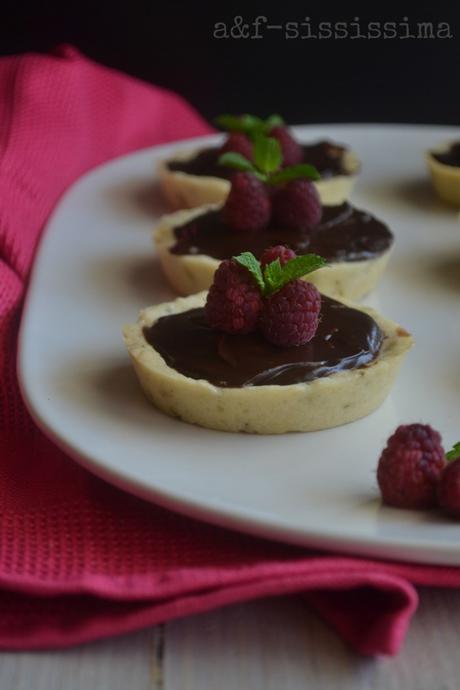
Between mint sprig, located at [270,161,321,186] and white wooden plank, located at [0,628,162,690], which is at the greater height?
mint sprig, located at [270,161,321,186]

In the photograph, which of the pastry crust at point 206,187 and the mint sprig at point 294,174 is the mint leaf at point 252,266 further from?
the pastry crust at point 206,187

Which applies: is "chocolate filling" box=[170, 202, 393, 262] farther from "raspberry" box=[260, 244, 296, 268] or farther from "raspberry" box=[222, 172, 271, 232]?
"raspberry" box=[260, 244, 296, 268]

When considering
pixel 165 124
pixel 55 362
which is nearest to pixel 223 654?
pixel 55 362

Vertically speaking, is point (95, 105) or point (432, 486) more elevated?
point (432, 486)

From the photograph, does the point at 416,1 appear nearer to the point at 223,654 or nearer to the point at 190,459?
the point at 190,459

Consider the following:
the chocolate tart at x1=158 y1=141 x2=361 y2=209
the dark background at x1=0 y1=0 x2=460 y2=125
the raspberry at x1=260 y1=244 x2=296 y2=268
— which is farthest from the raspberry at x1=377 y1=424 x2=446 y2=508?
the dark background at x1=0 y1=0 x2=460 y2=125

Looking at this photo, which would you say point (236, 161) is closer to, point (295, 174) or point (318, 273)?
point (295, 174)

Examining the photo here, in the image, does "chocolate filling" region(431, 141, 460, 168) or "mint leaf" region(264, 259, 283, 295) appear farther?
"chocolate filling" region(431, 141, 460, 168)

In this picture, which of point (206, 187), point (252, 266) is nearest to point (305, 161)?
point (206, 187)
